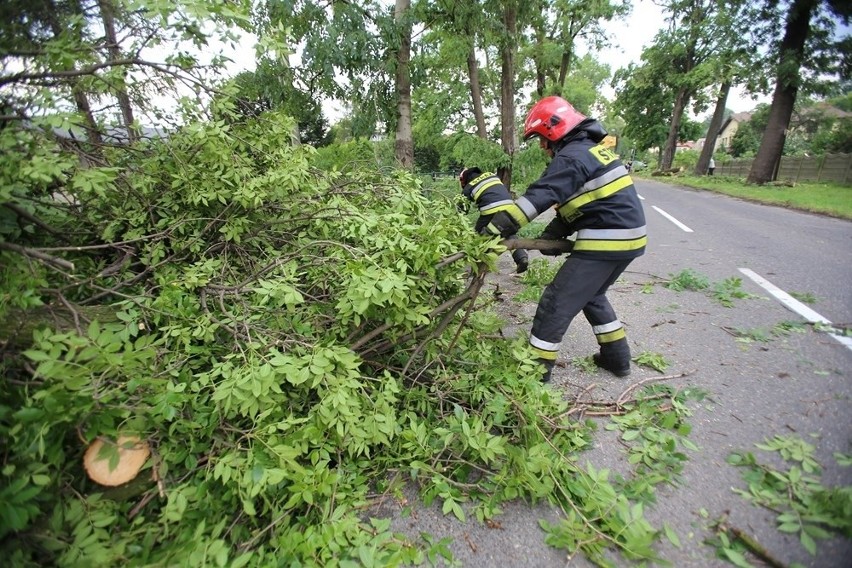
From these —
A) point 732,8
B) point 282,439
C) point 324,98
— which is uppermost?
point 732,8

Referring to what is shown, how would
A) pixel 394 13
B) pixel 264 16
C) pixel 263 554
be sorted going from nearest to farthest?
pixel 263 554, pixel 264 16, pixel 394 13

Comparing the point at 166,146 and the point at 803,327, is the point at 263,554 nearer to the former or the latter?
the point at 166,146

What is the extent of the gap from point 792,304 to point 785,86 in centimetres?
1598

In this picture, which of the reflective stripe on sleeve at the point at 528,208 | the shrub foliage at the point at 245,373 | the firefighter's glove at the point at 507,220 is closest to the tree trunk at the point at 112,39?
the shrub foliage at the point at 245,373

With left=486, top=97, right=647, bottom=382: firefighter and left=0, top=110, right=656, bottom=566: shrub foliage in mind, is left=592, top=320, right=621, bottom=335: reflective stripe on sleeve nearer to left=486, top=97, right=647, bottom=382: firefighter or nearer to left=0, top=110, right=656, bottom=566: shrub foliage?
left=486, top=97, right=647, bottom=382: firefighter

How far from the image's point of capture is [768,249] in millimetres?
5906

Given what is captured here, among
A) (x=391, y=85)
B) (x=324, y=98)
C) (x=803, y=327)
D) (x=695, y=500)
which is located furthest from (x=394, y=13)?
(x=695, y=500)

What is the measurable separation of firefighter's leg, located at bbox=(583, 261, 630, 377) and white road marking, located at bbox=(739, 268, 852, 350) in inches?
69.3

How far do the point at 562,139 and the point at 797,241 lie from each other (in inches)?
244

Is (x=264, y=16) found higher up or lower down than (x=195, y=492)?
higher up

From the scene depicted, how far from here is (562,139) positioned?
8.92 feet

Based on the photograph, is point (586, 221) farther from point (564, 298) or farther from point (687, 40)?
point (687, 40)

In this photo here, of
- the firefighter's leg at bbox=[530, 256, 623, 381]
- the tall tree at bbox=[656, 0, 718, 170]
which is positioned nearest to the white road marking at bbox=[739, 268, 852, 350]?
the firefighter's leg at bbox=[530, 256, 623, 381]

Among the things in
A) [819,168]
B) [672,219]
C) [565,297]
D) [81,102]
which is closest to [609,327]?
[565,297]
